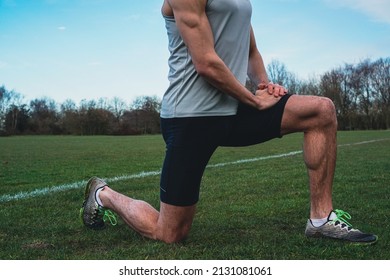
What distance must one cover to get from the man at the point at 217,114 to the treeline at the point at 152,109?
12.8 metres

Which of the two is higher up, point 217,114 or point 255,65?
point 255,65

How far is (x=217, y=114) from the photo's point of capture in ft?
10.3

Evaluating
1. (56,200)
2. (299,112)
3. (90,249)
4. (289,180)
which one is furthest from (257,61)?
(289,180)

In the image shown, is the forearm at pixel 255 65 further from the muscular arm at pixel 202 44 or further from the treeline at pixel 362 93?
the treeline at pixel 362 93

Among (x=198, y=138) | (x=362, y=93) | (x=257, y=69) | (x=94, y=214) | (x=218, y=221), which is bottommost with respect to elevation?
(x=218, y=221)

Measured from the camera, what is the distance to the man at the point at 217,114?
3051 mm

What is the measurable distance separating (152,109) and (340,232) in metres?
74.8

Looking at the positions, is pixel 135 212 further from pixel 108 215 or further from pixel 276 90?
pixel 276 90

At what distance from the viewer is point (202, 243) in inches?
129

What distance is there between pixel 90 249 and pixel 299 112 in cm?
160

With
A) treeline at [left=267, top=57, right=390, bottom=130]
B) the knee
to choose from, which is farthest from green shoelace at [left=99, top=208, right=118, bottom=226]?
treeline at [left=267, top=57, right=390, bottom=130]

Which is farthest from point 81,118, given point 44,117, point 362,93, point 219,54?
point 219,54

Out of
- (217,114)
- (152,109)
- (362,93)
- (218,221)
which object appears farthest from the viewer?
(152,109)

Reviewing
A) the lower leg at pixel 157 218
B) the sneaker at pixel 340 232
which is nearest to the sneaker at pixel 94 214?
the lower leg at pixel 157 218
